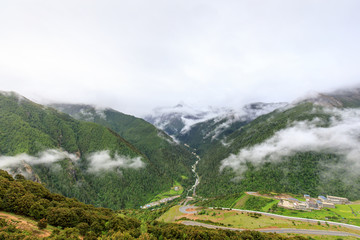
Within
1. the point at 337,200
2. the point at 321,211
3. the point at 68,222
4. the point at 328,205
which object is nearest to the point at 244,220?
the point at 321,211

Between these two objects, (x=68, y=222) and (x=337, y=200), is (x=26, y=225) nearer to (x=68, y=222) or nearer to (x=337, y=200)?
(x=68, y=222)

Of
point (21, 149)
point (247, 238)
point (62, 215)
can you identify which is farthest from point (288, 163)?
point (21, 149)

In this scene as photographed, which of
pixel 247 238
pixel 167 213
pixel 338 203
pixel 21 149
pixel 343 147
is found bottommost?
pixel 338 203

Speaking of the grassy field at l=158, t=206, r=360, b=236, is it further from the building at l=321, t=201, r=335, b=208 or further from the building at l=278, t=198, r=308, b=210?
the building at l=321, t=201, r=335, b=208

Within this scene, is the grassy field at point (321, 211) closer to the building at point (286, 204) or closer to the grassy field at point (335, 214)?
the grassy field at point (335, 214)

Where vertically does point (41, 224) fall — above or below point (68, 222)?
above

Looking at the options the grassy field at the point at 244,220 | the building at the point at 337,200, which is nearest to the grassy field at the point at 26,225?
the grassy field at the point at 244,220

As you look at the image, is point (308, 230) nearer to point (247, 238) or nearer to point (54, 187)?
point (247, 238)

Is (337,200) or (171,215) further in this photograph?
(171,215)
